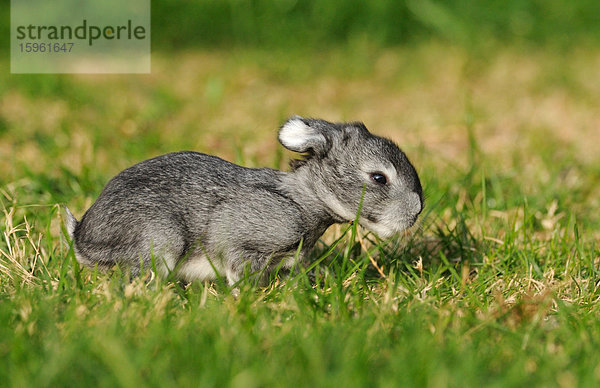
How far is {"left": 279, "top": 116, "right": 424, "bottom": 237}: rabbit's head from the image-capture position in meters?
3.91

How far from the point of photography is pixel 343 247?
438 cm

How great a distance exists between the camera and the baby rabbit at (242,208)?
3.83m

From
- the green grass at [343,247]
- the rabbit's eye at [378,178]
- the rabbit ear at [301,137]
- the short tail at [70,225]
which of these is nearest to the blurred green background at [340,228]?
the green grass at [343,247]

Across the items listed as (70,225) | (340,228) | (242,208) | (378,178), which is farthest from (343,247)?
(70,225)

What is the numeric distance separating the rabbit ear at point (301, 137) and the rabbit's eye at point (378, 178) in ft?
1.01

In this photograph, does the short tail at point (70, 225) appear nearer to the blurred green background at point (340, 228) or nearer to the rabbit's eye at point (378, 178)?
the blurred green background at point (340, 228)

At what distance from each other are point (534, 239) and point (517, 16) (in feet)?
20.3

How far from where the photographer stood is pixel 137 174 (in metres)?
3.98

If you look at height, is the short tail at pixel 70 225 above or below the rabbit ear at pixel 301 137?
below

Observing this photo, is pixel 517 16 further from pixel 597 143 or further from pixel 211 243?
pixel 211 243

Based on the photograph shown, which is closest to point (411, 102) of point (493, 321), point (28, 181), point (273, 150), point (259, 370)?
point (273, 150)

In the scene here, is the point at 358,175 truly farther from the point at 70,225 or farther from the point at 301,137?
the point at 70,225

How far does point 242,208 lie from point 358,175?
2.12ft

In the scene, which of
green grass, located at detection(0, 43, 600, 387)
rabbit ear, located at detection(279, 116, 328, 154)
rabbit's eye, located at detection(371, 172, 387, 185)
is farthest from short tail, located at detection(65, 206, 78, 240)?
rabbit's eye, located at detection(371, 172, 387, 185)
